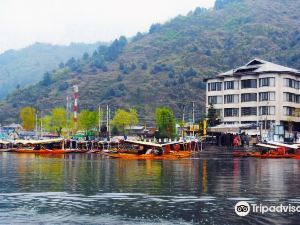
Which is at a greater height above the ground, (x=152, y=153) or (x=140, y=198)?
(x=152, y=153)

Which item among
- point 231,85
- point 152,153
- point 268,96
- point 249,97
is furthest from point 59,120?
point 152,153

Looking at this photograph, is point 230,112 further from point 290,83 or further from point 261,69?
point 290,83

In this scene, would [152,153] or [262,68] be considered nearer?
[152,153]

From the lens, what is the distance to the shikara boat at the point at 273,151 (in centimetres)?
10115

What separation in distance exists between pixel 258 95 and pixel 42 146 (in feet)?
173

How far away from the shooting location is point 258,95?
14050 cm

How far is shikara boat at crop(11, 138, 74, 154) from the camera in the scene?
126569 millimetres

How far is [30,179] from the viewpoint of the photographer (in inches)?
1957

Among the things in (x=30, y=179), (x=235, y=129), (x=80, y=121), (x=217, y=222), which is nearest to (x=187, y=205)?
(x=217, y=222)

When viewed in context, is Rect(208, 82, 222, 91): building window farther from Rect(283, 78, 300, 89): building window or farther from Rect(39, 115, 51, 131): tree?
Rect(39, 115, 51, 131): tree

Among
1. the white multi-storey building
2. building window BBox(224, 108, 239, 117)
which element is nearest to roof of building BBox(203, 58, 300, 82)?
the white multi-storey building

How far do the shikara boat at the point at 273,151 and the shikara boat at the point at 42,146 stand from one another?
4117 centimetres

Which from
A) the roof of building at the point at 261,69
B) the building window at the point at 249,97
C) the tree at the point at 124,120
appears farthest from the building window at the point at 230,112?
the tree at the point at 124,120

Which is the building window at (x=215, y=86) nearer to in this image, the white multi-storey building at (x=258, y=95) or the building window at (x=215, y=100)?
the white multi-storey building at (x=258, y=95)
